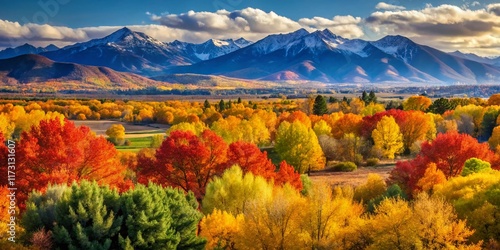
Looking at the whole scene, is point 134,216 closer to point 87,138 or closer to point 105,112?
point 87,138

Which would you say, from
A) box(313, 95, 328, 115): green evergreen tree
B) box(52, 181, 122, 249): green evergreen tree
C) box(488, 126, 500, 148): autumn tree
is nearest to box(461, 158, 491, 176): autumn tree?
box(488, 126, 500, 148): autumn tree

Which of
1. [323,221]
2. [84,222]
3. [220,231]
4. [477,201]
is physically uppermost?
[84,222]

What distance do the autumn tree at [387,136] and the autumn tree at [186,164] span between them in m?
45.9

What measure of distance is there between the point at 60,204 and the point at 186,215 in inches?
348

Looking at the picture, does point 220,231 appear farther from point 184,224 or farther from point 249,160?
point 249,160

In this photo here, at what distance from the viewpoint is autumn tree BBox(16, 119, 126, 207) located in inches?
1521

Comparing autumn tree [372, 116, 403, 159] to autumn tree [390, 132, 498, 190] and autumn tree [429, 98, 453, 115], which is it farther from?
autumn tree [429, 98, 453, 115]

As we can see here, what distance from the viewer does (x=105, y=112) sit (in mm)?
193000

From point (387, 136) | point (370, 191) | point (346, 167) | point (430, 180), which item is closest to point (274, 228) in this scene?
point (430, 180)

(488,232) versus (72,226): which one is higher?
(72,226)

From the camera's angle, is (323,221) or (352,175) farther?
(352,175)

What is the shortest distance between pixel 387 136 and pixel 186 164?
2010 inches

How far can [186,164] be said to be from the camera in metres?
51.8

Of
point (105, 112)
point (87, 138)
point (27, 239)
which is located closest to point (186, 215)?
point (27, 239)
